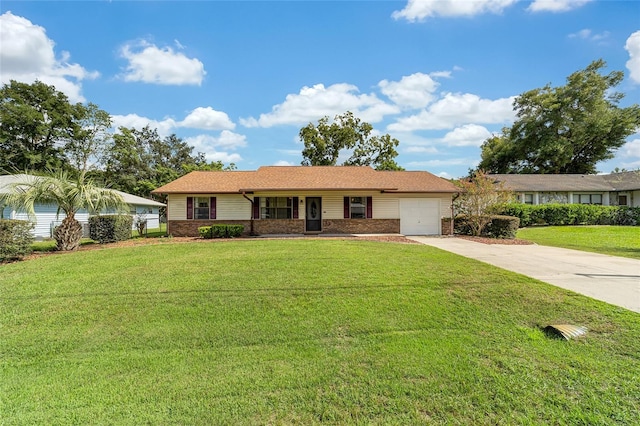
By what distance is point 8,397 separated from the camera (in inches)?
120

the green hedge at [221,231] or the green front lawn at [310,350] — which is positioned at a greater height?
the green hedge at [221,231]

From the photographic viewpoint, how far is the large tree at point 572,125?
1283 inches

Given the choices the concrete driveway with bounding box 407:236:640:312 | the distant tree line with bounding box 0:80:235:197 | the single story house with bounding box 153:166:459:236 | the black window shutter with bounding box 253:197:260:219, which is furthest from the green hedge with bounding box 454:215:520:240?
the distant tree line with bounding box 0:80:235:197

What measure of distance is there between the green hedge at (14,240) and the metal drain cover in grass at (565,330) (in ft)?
43.5

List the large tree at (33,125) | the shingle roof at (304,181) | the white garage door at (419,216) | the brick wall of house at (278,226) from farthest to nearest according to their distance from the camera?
the large tree at (33,125), the white garage door at (419,216), the brick wall of house at (278,226), the shingle roof at (304,181)

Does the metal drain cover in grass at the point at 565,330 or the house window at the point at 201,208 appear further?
the house window at the point at 201,208

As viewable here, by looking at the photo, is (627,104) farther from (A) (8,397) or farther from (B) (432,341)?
(A) (8,397)

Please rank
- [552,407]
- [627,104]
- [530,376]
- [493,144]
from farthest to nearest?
1. [493,144]
2. [627,104]
3. [530,376]
4. [552,407]

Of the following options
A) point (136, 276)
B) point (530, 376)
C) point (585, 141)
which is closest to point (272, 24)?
point (136, 276)

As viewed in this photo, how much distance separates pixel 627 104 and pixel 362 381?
46764 millimetres

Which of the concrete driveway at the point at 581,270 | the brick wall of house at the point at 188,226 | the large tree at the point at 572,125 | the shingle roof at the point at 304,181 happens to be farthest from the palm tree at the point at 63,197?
the large tree at the point at 572,125

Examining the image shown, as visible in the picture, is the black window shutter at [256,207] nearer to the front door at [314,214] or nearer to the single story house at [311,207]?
the single story house at [311,207]

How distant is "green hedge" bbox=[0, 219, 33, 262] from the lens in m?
8.95

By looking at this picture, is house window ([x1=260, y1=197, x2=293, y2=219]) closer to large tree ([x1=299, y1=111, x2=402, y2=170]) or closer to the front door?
the front door
